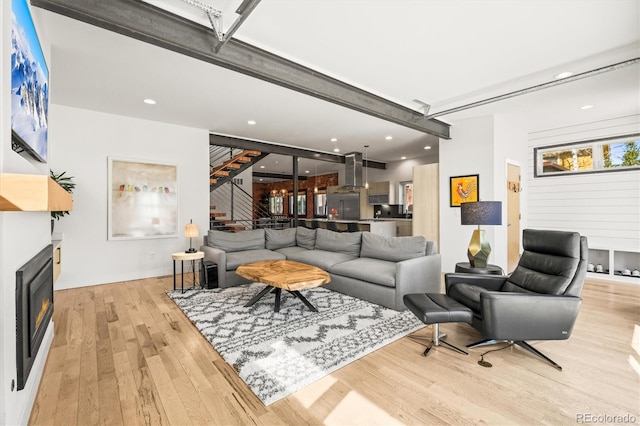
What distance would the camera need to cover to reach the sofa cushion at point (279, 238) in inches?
223

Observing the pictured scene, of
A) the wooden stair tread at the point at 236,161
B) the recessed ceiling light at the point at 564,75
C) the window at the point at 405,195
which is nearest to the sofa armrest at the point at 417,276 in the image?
the recessed ceiling light at the point at 564,75

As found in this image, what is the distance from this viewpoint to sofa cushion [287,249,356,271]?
177 inches

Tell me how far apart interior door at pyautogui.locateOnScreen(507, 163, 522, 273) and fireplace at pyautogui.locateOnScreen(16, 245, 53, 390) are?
20.9 ft

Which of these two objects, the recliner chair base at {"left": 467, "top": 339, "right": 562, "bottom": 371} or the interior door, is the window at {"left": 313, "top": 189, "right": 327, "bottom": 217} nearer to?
the interior door

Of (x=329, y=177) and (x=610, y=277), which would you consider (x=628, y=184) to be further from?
(x=329, y=177)

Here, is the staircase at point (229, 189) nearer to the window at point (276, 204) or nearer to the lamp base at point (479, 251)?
the window at point (276, 204)

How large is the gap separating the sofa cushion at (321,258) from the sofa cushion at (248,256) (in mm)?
313

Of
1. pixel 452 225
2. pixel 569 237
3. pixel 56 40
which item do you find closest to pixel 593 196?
pixel 452 225

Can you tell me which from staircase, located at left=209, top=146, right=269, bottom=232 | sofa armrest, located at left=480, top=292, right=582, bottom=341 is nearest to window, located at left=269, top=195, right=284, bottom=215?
staircase, located at left=209, top=146, right=269, bottom=232

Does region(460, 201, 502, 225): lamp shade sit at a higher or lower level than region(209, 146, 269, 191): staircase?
lower

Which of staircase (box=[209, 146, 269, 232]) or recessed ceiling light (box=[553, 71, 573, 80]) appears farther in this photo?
staircase (box=[209, 146, 269, 232])

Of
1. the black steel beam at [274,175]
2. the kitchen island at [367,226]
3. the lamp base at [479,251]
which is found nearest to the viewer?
the lamp base at [479,251]

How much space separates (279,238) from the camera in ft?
18.9

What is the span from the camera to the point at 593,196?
5.50 meters
